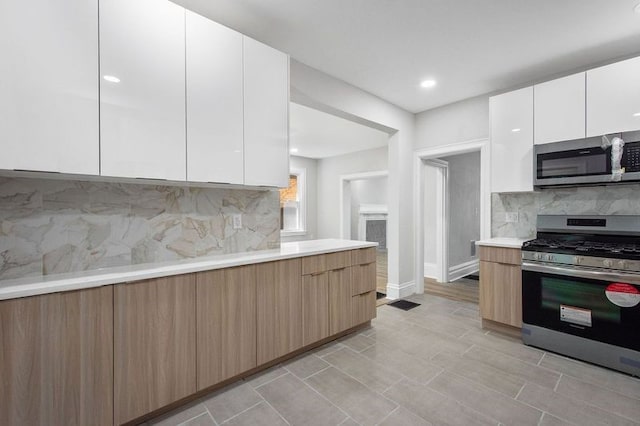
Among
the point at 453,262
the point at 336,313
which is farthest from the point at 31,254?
the point at 453,262

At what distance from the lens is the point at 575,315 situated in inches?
92.0

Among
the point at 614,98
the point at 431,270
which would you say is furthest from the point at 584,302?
the point at 431,270

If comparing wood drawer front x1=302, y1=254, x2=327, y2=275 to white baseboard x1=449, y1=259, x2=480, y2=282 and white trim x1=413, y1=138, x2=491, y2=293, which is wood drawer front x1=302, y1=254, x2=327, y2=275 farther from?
white baseboard x1=449, y1=259, x2=480, y2=282

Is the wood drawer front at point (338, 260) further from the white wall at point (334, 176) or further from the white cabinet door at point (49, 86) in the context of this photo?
the white wall at point (334, 176)

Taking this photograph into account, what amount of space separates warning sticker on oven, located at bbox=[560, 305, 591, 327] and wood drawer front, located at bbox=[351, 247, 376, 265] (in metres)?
1.63

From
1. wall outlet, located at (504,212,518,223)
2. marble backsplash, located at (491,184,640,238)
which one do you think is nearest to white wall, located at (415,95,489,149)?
marble backsplash, located at (491,184,640,238)

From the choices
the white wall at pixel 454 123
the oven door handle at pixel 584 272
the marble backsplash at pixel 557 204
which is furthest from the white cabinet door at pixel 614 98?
the oven door handle at pixel 584 272

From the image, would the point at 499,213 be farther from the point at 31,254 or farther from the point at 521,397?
the point at 31,254

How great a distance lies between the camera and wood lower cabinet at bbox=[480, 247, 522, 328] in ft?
8.84

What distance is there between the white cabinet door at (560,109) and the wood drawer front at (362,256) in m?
1.95

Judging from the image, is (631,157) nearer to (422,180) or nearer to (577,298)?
(577,298)

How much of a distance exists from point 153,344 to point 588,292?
10.4 feet

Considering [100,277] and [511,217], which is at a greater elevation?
[511,217]

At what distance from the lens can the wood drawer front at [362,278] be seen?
2793mm
